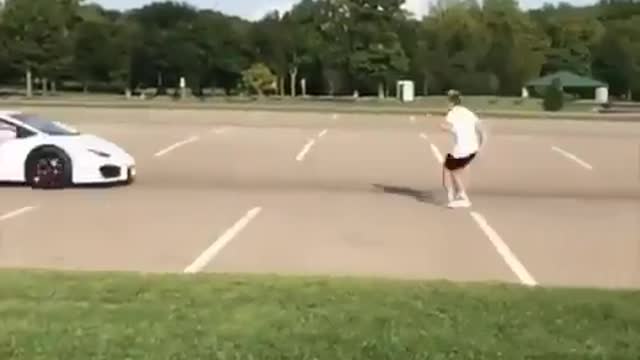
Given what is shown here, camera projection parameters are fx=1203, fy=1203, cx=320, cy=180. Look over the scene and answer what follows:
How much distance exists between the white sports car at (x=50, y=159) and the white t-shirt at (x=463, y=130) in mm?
5761

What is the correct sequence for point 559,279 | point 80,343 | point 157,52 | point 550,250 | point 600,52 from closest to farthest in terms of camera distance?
point 80,343
point 559,279
point 550,250
point 157,52
point 600,52

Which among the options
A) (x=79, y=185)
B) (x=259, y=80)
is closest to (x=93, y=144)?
(x=79, y=185)

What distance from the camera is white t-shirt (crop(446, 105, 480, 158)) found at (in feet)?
55.6

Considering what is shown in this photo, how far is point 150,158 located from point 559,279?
54.1 ft

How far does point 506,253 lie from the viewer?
480 inches

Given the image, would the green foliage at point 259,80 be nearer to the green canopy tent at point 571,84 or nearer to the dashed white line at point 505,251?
the green canopy tent at point 571,84

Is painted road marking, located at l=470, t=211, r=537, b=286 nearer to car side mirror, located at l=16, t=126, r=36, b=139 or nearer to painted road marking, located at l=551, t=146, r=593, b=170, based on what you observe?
car side mirror, located at l=16, t=126, r=36, b=139

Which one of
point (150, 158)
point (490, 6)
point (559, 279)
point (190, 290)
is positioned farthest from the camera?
point (490, 6)

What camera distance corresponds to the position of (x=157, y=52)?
90.4 metres

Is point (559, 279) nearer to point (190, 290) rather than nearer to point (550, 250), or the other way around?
point (550, 250)

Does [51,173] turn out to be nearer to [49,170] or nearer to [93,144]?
[49,170]

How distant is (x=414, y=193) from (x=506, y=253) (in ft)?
23.2

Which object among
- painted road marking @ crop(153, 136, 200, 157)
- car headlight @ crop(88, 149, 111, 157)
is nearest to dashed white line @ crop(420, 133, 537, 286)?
car headlight @ crop(88, 149, 111, 157)

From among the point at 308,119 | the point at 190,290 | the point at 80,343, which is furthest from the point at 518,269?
the point at 308,119
